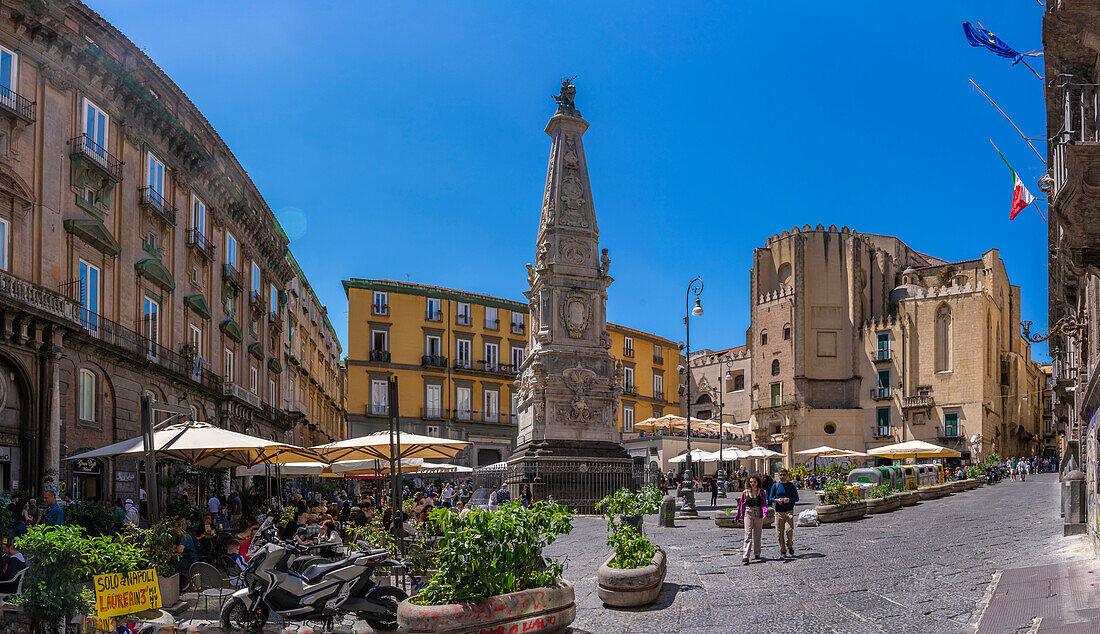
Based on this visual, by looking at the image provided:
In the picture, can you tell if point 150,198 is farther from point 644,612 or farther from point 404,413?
point 404,413

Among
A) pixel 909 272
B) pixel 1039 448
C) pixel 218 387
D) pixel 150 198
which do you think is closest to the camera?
pixel 150 198

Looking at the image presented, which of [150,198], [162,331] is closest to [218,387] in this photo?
[162,331]

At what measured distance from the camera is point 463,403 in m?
60.1

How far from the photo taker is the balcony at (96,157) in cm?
2134

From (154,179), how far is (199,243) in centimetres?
413

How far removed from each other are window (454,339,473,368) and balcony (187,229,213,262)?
3008 centimetres

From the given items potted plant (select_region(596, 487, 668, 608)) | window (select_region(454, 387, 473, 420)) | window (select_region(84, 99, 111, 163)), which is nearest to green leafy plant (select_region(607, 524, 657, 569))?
potted plant (select_region(596, 487, 668, 608))

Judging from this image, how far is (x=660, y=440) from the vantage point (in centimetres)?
5578

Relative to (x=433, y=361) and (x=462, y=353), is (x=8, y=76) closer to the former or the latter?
(x=433, y=361)

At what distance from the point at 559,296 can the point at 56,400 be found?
14.3 metres

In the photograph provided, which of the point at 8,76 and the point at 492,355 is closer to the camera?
the point at 8,76

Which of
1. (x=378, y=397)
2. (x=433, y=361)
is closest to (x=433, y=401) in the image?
(x=433, y=361)

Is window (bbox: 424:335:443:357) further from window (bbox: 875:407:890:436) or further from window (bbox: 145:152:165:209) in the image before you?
window (bbox: 145:152:165:209)

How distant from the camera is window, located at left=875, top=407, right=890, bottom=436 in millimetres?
61500
